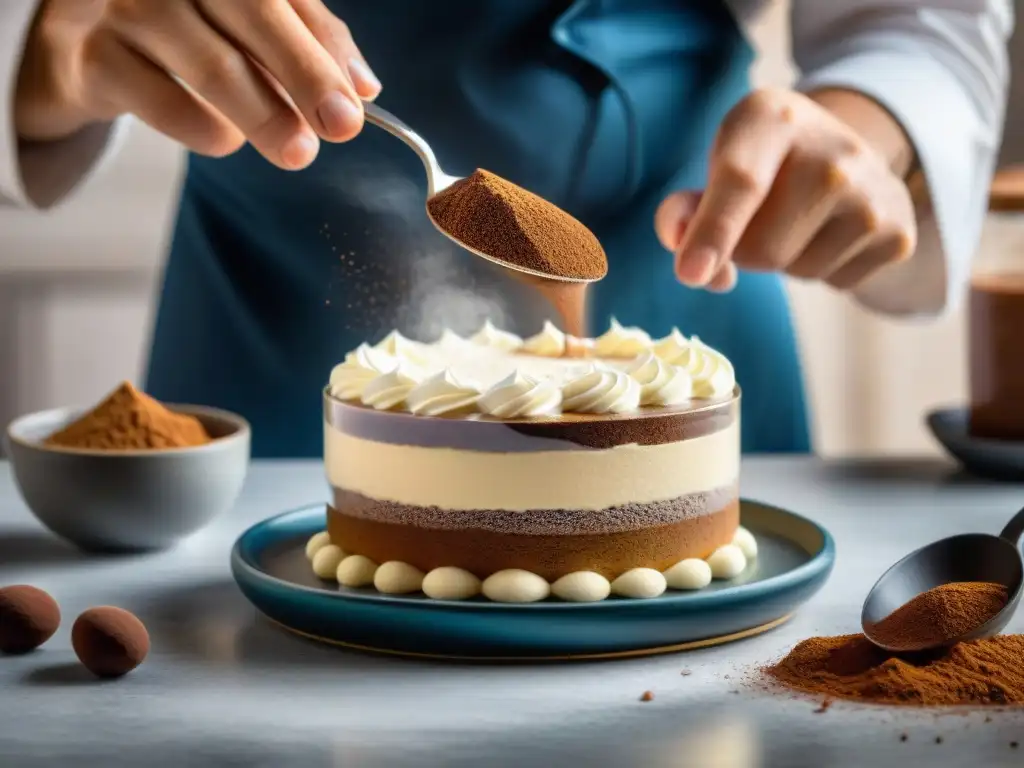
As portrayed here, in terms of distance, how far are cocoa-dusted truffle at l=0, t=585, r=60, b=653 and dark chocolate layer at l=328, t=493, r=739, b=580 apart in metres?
0.27

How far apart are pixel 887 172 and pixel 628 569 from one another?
715 mm

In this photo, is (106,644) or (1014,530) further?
(1014,530)

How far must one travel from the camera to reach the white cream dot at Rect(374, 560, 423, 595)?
1168 mm

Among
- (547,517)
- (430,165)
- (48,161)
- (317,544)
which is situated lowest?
(317,544)

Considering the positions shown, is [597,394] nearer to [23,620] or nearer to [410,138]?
[410,138]

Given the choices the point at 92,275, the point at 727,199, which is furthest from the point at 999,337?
the point at 92,275

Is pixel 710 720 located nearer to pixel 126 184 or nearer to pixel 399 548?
pixel 399 548

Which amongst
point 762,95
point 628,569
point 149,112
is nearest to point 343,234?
point 149,112

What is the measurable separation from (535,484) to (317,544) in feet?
0.90

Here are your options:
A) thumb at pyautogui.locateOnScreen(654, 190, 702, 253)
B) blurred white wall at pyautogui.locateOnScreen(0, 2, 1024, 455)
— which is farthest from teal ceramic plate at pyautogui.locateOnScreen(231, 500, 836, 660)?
blurred white wall at pyautogui.locateOnScreen(0, 2, 1024, 455)

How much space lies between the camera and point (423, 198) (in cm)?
183

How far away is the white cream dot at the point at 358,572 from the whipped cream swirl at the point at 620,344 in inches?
13.6

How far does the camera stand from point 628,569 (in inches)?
45.9

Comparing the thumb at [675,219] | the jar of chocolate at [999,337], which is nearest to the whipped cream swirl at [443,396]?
the thumb at [675,219]
